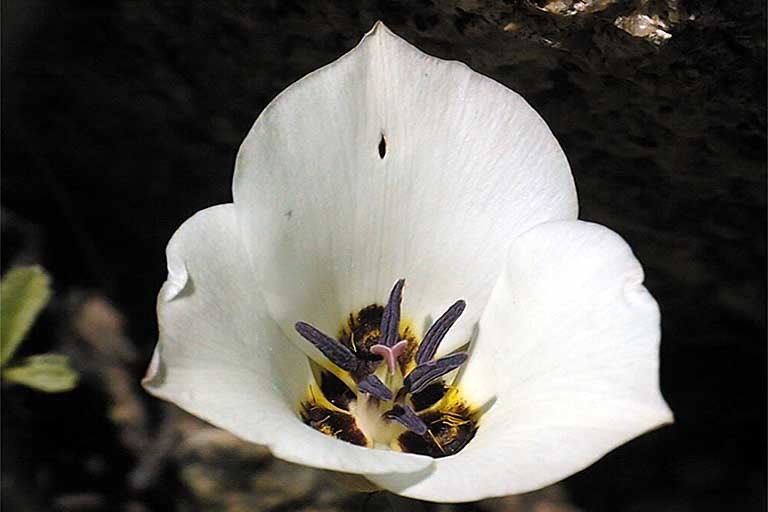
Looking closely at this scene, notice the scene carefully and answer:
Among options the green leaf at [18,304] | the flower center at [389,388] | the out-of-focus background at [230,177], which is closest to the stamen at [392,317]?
the flower center at [389,388]

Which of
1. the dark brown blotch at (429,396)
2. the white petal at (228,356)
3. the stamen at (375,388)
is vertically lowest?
the dark brown blotch at (429,396)

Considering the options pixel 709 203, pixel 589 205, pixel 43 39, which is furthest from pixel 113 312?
pixel 709 203

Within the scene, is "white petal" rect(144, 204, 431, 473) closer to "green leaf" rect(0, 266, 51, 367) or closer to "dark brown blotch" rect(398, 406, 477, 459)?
"dark brown blotch" rect(398, 406, 477, 459)

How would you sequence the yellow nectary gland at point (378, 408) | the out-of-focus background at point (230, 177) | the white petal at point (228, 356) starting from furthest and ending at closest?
1. the out-of-focus background at point (230, 177)
2. the yellow nectary gland at point (378, 408)
3. the white petal at point (228, 356)

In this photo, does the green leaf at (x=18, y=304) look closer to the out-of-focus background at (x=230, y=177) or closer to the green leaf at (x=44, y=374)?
the green leaf at (x=44, y=374)

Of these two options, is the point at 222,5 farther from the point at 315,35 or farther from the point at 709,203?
the point at 709,203

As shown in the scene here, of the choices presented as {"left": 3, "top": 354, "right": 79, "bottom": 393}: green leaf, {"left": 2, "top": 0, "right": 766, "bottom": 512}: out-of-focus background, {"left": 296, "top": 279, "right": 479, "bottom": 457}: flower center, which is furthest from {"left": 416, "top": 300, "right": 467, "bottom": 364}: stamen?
{"left": 3, "top": 354, "right": 79, "bottom": 393}: green leaf

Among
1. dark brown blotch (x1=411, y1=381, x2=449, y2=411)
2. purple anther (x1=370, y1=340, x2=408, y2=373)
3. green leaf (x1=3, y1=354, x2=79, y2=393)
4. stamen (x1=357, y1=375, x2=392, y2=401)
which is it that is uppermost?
purple anther (x1=370, y1=340, x2=408, y2=373)
